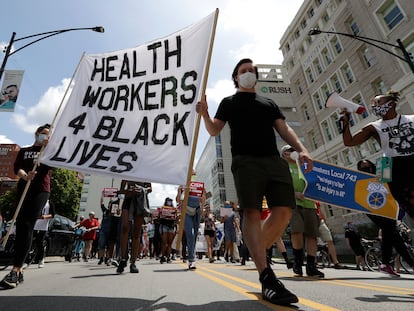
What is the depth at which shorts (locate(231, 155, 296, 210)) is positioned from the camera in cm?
231

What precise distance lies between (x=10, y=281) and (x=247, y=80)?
312 centimetres

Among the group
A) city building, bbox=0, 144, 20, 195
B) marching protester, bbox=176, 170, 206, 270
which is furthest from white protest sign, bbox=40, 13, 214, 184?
city building, bbox=0, 144, 20, 195

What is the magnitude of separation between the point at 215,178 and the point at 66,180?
40.6 metres

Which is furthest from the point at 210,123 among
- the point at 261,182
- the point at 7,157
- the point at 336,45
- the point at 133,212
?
the point at 7,157

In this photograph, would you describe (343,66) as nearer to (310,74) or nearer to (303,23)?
(310,74)

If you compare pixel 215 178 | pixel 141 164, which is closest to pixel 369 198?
pixel 141 164

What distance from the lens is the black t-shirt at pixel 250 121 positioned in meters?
2.50

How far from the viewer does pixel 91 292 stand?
2600 mm

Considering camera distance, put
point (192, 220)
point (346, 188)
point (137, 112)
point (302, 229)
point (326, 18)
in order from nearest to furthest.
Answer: point (137, 112), point (302, 229), point (346, 188), point (192, 220), point (326, 18)

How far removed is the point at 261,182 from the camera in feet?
7.68

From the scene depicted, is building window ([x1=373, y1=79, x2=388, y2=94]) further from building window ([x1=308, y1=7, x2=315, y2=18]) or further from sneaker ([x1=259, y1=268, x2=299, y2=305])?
sneaker ([x1=259, y1=268, x2=299, y2=305])

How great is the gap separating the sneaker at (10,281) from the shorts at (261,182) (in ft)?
8.00

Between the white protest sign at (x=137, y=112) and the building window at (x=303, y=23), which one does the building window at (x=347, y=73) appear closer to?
the building window at (x=303, y=23)

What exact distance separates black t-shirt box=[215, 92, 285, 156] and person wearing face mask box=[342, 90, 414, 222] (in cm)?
108
